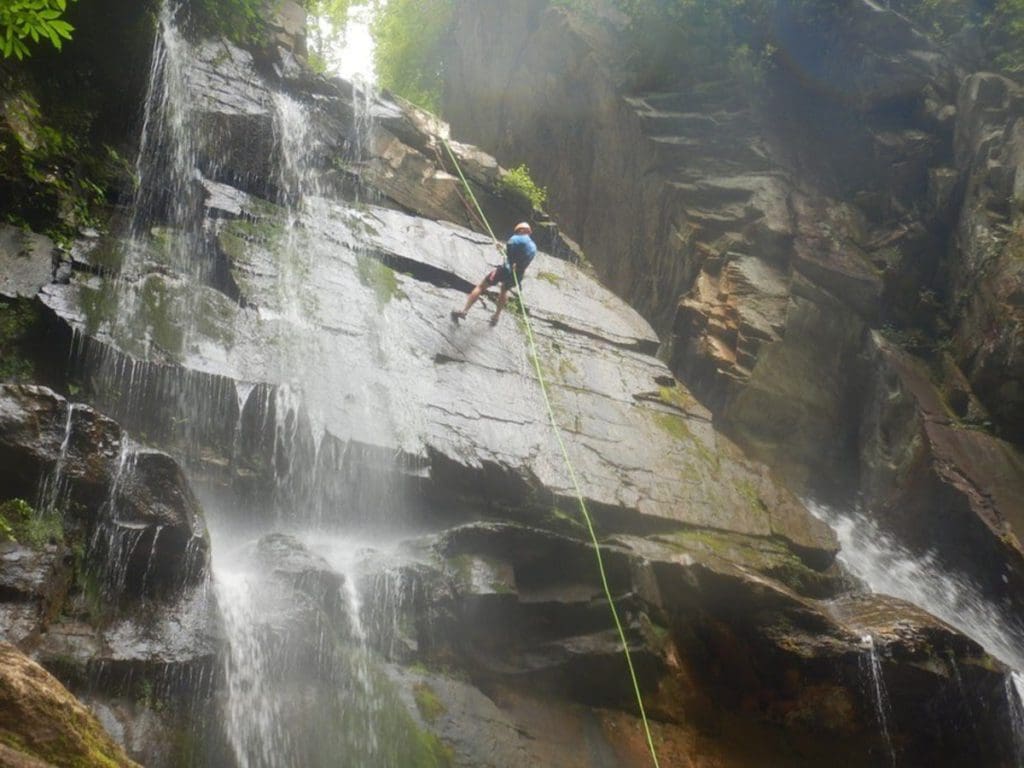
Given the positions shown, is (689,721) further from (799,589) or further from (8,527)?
(8,527)

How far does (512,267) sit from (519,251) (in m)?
0.25

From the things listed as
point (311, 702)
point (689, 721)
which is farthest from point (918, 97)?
point (311, 702)

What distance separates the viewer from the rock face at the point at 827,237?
11.7 m

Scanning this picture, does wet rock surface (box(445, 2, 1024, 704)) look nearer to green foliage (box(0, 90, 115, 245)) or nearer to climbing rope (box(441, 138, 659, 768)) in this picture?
climbing rope (box(441, 138, 659, 768))

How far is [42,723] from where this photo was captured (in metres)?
2.91

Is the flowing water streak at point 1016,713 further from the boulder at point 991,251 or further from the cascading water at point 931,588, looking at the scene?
the boulder at point 991,251

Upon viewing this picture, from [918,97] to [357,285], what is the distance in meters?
13.2

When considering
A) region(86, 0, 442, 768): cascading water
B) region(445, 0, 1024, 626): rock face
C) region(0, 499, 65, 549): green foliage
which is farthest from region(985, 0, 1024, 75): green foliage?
region(0, 499, 65, 549): green foliage

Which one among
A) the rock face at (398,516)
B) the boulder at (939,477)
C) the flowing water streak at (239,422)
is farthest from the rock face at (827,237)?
the flowing water streak at (239,422)

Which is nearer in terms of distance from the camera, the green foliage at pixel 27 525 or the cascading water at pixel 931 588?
the green foliage at pixel 27 525

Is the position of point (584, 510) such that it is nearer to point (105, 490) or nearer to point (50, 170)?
point (105, 490)

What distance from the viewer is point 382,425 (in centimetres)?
814

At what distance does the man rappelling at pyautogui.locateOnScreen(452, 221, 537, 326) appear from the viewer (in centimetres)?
1026

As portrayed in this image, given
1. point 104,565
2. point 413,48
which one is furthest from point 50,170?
point 413,48
